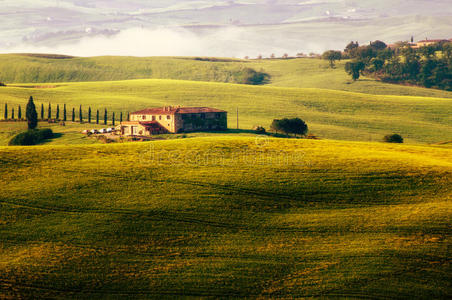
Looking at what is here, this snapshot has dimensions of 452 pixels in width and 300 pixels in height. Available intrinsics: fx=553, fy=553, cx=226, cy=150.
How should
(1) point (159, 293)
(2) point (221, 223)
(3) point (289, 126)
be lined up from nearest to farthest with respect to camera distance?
(1) point (159, 293) < (2) point (221, 223) < (3) point (289, 126)

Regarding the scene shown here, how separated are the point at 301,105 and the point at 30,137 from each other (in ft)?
305

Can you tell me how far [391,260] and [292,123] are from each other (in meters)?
79.2

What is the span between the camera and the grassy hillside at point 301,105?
141 m

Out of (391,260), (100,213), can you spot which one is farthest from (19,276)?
(391,260)

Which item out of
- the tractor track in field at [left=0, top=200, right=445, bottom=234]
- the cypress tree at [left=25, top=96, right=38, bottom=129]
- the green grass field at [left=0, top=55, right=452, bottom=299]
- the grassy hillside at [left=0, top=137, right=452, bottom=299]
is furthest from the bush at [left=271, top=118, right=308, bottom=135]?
the tractor track in field at [left=0, top=200, right=445, bottom=234]

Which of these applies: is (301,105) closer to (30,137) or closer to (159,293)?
(30,137)

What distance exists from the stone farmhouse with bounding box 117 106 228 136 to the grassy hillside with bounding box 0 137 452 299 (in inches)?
2048

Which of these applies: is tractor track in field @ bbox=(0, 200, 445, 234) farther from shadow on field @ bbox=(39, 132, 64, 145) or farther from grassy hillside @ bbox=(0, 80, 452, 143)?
grassy hillside @ bbox=(0, 80, 452, 143)

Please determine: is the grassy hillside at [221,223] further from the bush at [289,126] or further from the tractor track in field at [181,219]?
the bush at [289,126]

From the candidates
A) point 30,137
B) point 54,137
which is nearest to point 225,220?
point 30,137

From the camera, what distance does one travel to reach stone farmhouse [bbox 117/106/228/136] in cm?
11719

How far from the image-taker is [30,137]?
103562mm

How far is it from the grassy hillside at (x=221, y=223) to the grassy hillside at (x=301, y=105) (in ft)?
233

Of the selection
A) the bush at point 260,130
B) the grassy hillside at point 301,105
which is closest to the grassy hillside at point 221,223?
the bush at point 260,130
